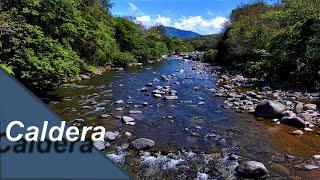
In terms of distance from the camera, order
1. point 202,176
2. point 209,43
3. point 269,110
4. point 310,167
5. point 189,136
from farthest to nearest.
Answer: point 209,43, point 269,110, point 189,136, point 310,167, point 202,176

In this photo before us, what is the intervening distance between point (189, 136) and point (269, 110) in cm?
400

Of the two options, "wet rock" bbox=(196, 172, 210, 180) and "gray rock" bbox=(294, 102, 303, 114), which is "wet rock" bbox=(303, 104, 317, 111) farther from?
"wet rock" bbox=(196, 172, 210, 180)

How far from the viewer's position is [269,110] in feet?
44.3

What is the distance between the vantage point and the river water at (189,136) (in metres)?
8.40

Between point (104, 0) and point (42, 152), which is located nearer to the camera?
point (42, 152)

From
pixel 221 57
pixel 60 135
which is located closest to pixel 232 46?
pixel 221 57

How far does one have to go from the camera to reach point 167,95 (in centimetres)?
1730

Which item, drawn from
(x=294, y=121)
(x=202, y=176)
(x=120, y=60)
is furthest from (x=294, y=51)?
(x=120, y=60)

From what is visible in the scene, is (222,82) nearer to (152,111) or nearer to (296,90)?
(296,90)

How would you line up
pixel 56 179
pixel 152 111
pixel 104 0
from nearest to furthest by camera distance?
pixel 56 179
pixel 152 111
pixel 104 0

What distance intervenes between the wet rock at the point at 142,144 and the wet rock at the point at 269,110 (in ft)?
17.0

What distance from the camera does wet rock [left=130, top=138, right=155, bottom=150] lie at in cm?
949

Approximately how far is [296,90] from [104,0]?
22.1 metres

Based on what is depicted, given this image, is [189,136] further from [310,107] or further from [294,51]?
[294,51]
